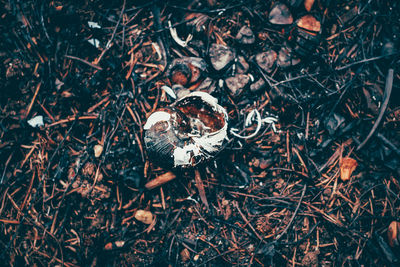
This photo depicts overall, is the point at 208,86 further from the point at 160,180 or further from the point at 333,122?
the point at 333,122

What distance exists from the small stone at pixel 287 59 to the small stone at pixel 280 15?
0.22m

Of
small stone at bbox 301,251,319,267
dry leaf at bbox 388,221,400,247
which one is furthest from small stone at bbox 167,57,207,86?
dry leaf at bbox 388,221,400,247

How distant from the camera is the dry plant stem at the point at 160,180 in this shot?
1.86m

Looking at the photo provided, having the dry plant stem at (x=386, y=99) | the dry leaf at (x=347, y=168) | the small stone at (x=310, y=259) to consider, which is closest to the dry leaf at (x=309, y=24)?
the dry plant stem at (x=386, y=99)

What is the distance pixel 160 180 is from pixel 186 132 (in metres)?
0.51

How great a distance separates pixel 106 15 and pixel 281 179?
199 centimetres

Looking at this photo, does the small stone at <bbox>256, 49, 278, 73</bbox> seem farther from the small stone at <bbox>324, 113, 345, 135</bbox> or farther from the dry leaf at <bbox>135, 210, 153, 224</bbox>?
the dry leaf at <bbox>135, 210, 153, 224</bbox>

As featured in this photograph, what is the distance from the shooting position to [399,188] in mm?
1810

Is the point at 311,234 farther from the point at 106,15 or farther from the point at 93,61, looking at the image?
the point at 106,15

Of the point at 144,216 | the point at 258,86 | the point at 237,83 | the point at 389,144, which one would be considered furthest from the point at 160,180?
the point at 389,144

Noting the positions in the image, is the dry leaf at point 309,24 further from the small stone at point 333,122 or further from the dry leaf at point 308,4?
the small stone at point 333,122

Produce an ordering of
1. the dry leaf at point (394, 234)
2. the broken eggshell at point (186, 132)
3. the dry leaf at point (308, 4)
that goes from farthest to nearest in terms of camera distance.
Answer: the dry leaf at point (308, 4), the dry leaf at point (394, 234), the broken eggshell at point (186, 132)

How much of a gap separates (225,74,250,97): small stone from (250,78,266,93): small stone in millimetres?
60

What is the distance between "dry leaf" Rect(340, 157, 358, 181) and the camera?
186 centimetres
